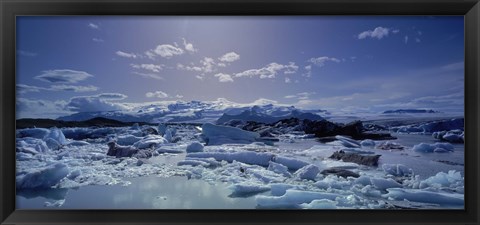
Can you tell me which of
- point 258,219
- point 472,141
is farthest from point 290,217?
point 472,141

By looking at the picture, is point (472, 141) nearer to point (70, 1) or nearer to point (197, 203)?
point (197, 203)

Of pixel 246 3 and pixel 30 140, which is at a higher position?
pixel 246 3

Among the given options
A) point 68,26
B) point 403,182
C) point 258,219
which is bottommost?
point 258,219

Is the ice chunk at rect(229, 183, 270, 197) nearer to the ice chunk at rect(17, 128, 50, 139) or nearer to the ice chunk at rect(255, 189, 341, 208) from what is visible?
the ice chunk at rect(255, 189, 341, 208)

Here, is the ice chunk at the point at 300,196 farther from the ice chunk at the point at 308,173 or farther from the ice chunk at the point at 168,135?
the ice chunk at the point at 168,135

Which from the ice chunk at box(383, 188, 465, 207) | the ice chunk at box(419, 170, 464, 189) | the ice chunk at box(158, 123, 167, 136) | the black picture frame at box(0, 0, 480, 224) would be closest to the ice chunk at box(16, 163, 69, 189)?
the black picture frame at box(0, 0, 480, 224)

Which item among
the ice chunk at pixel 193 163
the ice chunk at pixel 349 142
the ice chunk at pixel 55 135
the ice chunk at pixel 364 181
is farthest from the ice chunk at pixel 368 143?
the ice chunk at pixel 55 135
